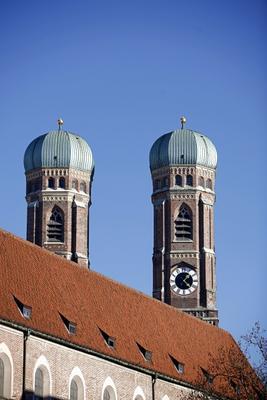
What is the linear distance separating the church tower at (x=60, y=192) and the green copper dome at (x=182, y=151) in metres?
4.94

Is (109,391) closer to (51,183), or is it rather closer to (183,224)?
(183,224)

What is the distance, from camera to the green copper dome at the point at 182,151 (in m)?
98.2

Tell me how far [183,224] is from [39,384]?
4213 cm

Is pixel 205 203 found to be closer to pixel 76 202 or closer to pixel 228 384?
pixel 76 202

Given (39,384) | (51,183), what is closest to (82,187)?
(51,183)

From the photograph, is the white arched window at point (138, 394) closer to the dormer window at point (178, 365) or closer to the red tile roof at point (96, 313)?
the red tile roof at point (96, 313)

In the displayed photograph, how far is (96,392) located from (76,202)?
40.8 m

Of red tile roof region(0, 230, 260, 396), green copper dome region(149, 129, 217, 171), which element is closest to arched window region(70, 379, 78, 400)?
red tile roof region(0, 230, 260, 396)

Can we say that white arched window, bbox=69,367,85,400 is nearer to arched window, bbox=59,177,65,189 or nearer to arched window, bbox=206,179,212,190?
arched window, bbox=206,179,212,190

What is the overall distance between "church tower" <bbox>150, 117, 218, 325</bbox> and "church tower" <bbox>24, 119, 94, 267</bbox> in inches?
183

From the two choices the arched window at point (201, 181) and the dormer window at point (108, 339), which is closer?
the dormer window at point (108, 339)

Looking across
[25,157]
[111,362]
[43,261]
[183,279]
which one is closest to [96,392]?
[111,362]

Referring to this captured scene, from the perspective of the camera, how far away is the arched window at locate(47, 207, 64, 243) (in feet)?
316

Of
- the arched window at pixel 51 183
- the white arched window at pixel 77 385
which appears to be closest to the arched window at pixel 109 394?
the white arched window at pixel 77 385
